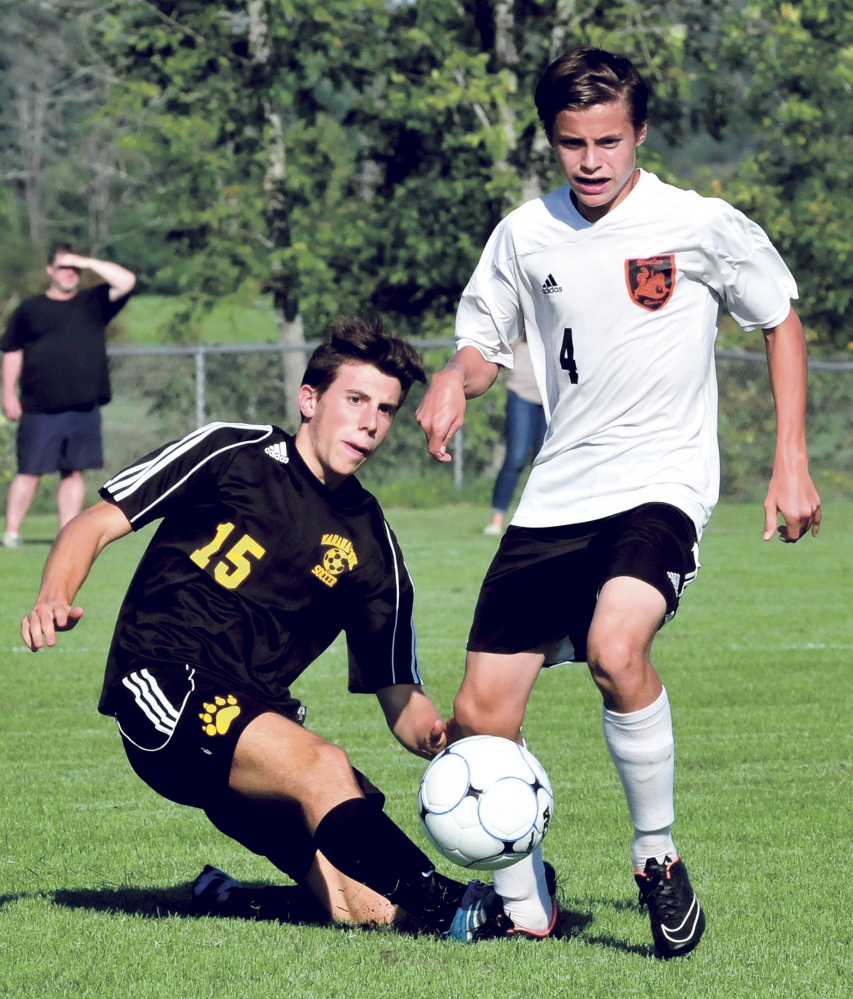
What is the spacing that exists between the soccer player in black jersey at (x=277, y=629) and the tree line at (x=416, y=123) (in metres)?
15.1

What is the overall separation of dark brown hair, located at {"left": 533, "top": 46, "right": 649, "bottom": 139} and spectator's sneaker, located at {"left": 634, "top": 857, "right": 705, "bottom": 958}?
73.0 inches

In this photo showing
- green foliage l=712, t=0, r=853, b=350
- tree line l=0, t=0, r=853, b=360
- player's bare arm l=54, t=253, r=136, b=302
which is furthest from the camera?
green foliage l=712, t=0, r=853, b=350

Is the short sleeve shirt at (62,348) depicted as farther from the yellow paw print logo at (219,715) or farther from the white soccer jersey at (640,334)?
the yellow paw print logo at (219,715)

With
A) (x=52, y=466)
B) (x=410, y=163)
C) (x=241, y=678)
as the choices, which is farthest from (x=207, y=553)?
(x=410, y=163)

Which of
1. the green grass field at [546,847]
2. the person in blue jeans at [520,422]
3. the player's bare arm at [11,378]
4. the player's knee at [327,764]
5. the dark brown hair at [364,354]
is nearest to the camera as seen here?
the green grass field at [546,847]

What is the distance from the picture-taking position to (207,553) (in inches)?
166

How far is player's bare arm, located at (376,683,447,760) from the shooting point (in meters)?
4.21

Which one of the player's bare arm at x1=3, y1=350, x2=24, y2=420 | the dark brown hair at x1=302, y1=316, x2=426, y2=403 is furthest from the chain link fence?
the dark brown hair at x1=302, y1=316, x2=426, y2=403

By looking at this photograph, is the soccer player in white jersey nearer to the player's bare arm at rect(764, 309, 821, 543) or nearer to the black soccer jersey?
the player's bare arm at rect(764, 309, 821, 543)

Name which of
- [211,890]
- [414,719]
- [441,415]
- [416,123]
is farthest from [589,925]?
[416,123]

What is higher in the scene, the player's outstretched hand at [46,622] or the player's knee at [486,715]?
the player's outstretched hand at [46,622]

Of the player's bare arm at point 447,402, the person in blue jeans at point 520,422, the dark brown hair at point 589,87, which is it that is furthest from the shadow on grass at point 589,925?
the person in blue jeans at point 520,422

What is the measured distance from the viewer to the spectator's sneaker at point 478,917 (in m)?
3.83

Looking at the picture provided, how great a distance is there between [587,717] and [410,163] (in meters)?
15.0
